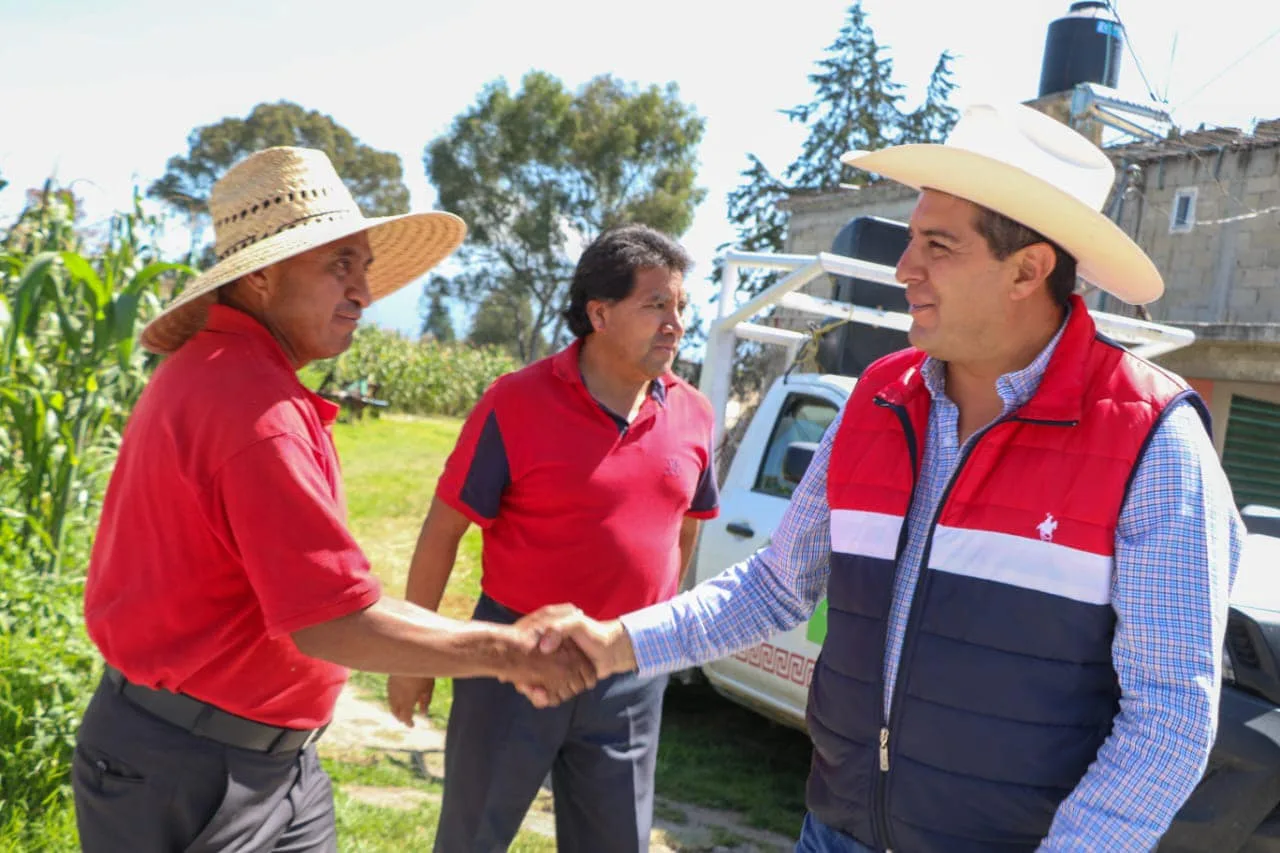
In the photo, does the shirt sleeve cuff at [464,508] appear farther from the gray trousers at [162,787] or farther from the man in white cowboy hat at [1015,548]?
the man in white cowboy hat at [1015,548]

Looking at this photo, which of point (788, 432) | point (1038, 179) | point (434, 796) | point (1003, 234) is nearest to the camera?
point (1038, 179)

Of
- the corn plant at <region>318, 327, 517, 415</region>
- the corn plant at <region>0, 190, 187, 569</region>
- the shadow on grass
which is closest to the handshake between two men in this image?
the corn plant at <region>0, 190, 187, 569</region>

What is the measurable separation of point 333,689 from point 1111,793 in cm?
154

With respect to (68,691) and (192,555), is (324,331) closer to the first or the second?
(192,555)

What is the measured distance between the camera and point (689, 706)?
22.9 feet

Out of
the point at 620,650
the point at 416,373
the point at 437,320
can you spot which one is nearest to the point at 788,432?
the point at 620,650

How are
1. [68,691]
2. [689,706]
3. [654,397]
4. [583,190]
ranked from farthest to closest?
[583,190], [689,706], [68,691], [654,397]

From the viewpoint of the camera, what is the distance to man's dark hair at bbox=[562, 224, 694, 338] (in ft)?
11.8

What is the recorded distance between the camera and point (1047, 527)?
1.92 metres

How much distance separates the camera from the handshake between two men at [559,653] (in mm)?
2529

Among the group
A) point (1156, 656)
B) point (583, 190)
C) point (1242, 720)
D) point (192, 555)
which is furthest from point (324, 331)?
point (583, 190)

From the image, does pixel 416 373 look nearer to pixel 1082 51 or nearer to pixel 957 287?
pixel 1082 51

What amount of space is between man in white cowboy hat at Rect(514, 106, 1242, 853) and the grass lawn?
283 centimetres

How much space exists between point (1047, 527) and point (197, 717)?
160 centimetres
